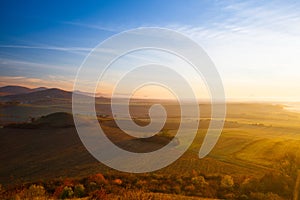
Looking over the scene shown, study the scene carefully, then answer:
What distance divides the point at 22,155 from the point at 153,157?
14.3 m

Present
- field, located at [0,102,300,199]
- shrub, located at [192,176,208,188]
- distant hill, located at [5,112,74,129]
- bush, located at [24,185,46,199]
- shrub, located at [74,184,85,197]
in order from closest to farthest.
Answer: bush, located at [24,185,46,199] → shrub, located at [74,184,85,197] → field, located at [0,102,300,199] → shrub, located at [192,176,208,188] → distant hill, located at [5,112,74,129]

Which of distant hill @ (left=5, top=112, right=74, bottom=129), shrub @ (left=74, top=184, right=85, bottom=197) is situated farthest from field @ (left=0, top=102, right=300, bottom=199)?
shrub @ (left=74, top=184, right=85, bottom=197)

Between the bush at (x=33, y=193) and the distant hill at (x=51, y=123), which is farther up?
the bush at (x=33, y=193)

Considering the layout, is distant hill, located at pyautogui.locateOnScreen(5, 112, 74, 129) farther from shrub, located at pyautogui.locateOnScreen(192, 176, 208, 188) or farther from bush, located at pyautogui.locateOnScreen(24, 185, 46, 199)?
bush, located at pyautogui.locateOnScreen(24, 185, 46, 199)

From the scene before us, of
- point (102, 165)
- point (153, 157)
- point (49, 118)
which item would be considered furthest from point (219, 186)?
point (49, 118)

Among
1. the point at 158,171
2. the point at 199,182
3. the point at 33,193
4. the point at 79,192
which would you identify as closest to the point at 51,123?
the point at 158,171

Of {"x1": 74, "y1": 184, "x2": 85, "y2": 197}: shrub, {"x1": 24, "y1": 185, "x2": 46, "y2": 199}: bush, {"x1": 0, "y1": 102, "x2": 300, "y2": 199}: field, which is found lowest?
{"x1": 0, "y1": 102, "x2": 300, "y2": 199}: field

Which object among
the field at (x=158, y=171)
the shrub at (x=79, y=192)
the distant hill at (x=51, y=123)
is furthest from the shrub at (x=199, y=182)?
the distant hill at (x=51, y=123)

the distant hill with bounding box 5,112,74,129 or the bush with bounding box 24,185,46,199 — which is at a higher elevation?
the bush with bounding box 24,185,46,199

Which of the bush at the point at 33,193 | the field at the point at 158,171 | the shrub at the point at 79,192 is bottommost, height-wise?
the field at the point at 158,171

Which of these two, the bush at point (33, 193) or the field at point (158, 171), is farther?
the field at point (158, 171)

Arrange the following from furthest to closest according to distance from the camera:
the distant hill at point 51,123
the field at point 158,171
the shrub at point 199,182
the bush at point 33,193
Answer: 1. the distant hill at point 51,123
2. the shrub at point 199,182
3. the field at point 158,171
4. the bush at point 33,193

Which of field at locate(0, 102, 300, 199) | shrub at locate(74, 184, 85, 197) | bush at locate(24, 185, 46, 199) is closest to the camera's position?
bush at locate(24, 185, 46, 199)

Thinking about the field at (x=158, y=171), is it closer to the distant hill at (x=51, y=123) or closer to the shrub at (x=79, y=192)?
the distant hill at (x=51, y=123)
